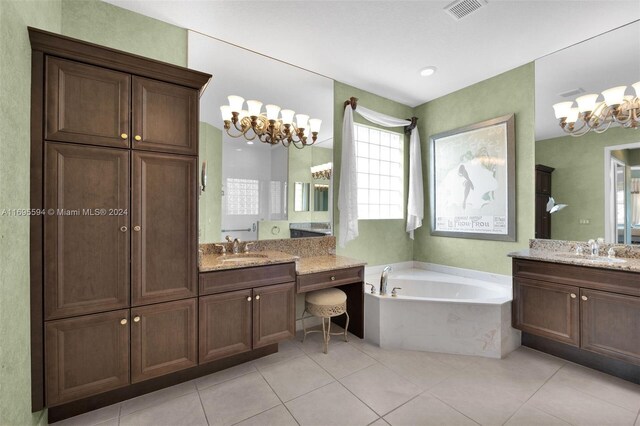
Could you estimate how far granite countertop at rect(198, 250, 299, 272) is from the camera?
6.45ft

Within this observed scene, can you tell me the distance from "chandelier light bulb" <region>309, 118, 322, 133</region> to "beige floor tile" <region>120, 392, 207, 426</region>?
8.19 ft

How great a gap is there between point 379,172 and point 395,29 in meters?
1.64

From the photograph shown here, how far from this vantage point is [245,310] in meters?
2.08

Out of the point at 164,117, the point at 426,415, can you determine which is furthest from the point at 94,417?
the point at 426,415

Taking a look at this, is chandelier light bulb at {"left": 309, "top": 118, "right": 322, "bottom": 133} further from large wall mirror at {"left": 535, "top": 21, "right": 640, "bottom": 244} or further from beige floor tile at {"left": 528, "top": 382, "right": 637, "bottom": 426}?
beige floor tile at {"left": 528, "top": 382, "right": 637, "bottom": 426}

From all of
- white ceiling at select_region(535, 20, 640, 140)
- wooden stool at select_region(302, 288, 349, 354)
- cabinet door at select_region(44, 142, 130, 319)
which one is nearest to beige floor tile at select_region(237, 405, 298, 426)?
wooden stool at select_region(302, 288, 349, 354)

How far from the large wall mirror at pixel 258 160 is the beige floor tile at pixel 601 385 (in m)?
2.30

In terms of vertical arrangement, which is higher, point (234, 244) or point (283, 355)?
point (234, 244)

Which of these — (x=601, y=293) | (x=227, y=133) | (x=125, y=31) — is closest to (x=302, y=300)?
(x=227, y=133)

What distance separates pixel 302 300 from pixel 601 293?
245cm

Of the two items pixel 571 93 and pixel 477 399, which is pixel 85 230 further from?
pixel 571 93

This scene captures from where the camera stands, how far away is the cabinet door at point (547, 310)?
2.14 metres

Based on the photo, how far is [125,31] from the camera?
6.75 ft

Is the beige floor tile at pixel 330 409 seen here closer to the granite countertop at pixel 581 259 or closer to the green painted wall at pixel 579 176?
the granite countertop at pixel 581 259
